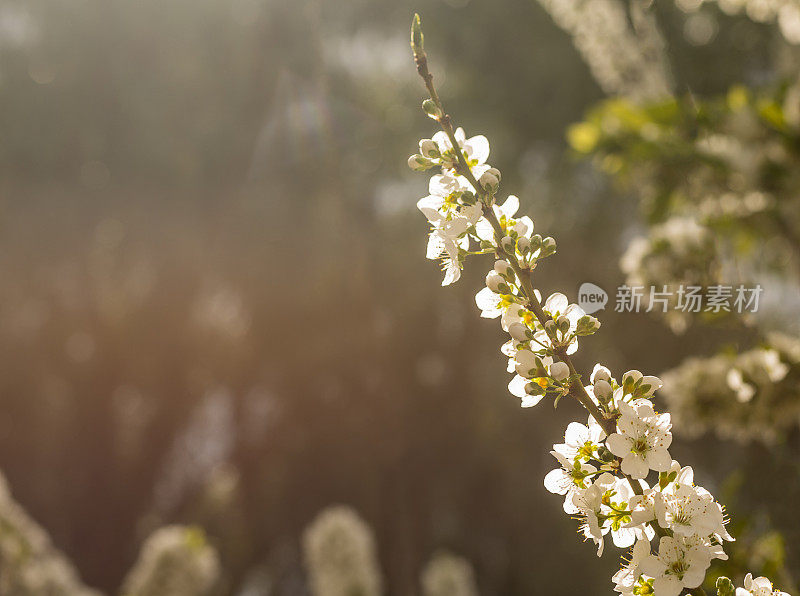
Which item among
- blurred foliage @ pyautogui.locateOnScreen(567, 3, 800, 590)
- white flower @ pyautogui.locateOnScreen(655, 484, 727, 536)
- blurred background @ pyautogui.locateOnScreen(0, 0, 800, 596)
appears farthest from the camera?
blurred background @ pyautogui.locateOnScreen(0, 0, 800, 596)

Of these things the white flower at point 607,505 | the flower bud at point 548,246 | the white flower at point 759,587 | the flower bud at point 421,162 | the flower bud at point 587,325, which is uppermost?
the flower bud at point 421,162

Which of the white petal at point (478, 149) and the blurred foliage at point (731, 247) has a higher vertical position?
the blurred foliage at point (731, 247)

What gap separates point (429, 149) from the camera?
359 millimetres

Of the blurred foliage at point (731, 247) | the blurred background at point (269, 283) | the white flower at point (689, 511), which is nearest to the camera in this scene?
the white flower at point (689, 511)

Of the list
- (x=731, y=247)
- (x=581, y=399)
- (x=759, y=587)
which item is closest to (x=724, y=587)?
(x=759, y=587)

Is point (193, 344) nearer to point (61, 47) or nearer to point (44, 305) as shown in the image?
point (44, 305)

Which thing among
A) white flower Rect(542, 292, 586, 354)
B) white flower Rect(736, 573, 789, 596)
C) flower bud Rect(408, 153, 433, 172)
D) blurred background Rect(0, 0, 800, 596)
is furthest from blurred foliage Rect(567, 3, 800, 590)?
blurred background Rect(0, 0, 800, 596)

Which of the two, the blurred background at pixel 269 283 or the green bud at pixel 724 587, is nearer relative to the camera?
the green bud at pixel 724 587

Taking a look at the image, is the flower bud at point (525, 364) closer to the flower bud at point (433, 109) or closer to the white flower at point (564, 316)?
the white flower at point (564, 316)

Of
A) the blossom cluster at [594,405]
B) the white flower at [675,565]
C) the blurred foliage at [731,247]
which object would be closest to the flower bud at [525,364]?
the blossom cluster at [594,405]

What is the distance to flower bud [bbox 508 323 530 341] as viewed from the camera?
13.2 inches

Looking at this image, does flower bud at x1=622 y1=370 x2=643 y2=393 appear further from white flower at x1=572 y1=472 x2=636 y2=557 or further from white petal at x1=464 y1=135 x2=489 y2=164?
white petal at x1=464 y1=135 x2=489 y2=164

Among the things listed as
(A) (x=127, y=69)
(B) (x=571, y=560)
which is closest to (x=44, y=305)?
(A) (x=127, y=69)

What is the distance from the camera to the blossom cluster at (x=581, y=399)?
315mm
